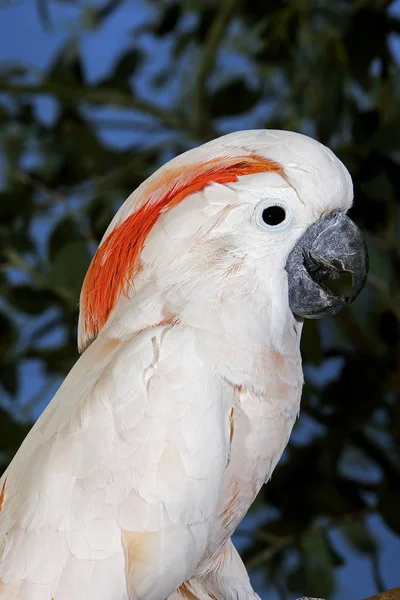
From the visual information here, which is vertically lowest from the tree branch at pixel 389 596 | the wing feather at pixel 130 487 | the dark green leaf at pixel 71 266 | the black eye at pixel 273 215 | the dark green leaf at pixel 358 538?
the dark green leaf at pixel 358 538

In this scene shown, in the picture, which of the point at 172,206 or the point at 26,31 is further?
the point at 26,31

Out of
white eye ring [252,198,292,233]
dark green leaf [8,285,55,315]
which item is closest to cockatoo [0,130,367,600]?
white eye ring [252,198,292,233]

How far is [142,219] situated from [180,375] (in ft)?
0.66

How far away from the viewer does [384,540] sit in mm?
2662

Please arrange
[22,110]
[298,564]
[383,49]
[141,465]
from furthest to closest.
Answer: [22,110] < [298,564] < [383,49] < [141,465]

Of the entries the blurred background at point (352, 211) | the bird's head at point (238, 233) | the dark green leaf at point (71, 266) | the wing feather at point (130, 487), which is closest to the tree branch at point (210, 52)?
the blurred background at point (352, 211)

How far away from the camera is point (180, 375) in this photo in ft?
2.73

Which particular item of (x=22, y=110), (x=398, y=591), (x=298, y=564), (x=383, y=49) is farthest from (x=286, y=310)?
(x=22, y=110)

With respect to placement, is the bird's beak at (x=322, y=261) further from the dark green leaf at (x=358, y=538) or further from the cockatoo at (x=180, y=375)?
the dark green leaf at (x=358, y=538)

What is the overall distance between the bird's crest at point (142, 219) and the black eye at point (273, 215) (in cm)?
5

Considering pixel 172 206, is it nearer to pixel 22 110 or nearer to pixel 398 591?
pixel 398 591

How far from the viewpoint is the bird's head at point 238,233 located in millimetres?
869

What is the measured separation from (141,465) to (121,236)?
0.92ft

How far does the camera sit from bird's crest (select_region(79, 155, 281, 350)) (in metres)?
0.87
